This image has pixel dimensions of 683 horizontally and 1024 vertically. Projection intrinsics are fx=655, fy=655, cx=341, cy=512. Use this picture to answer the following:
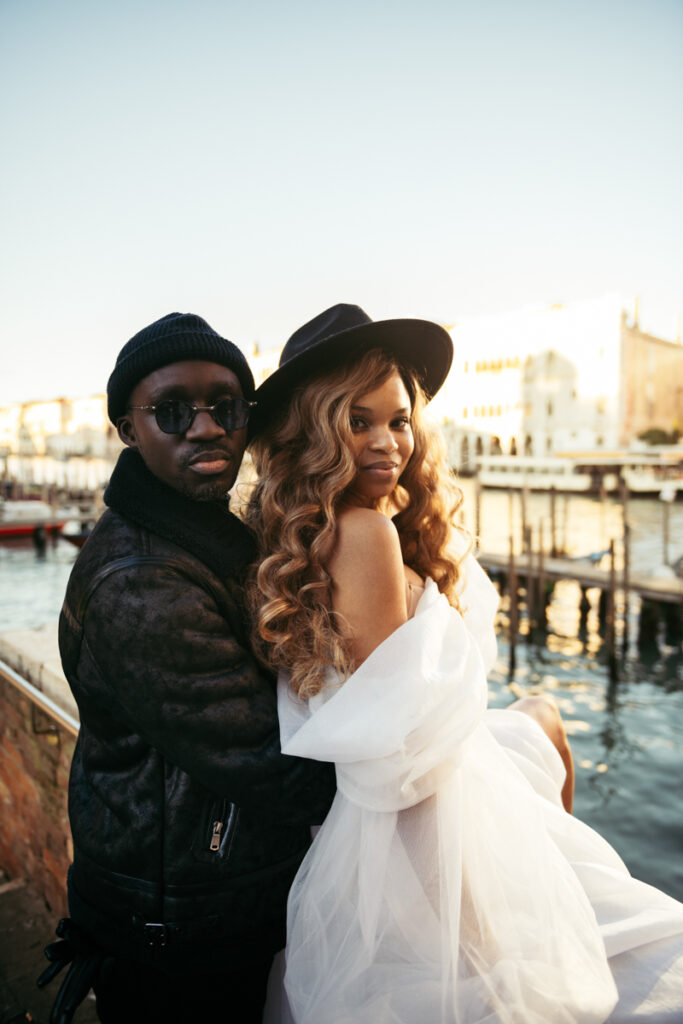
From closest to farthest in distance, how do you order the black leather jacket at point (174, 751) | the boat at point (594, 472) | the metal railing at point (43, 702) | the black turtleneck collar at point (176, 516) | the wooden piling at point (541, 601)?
the black leather jacket at point (174, 751)
the black turtleneck collar at point (176, 516)
the metal railing at point (43, 702)
the wooden piling at point (541, 601)
the boat at point (594, 472)

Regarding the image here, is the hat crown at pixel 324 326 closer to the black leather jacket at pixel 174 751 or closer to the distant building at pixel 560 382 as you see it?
the black leather jacket at pixel 174 751

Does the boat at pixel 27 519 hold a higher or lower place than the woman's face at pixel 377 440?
lower

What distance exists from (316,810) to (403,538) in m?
0.78

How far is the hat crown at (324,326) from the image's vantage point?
1.58 metres

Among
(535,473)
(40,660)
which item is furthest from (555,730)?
(535,473)

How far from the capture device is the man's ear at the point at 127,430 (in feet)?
4.63

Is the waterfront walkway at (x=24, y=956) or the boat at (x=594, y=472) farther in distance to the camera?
the boat at (x=594, y=472)

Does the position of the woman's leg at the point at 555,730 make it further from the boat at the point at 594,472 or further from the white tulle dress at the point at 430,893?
the boat at the point at 594,472

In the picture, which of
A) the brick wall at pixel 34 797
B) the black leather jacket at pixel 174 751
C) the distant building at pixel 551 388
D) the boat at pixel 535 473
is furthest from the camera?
the distant building at pixel 551 388

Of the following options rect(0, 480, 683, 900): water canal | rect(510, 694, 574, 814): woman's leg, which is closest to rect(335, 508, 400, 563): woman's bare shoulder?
rect(510, 694, 574, 814): woman's leg

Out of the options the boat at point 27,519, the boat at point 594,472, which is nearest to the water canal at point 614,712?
the boat at point 27,519

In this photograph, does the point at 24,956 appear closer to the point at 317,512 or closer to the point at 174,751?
the point at 174,751

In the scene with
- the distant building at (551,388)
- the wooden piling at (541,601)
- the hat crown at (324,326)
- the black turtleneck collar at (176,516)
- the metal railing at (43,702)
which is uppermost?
the distant building at (551,388)

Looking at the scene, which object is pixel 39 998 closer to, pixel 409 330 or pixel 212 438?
pixel 212 438
